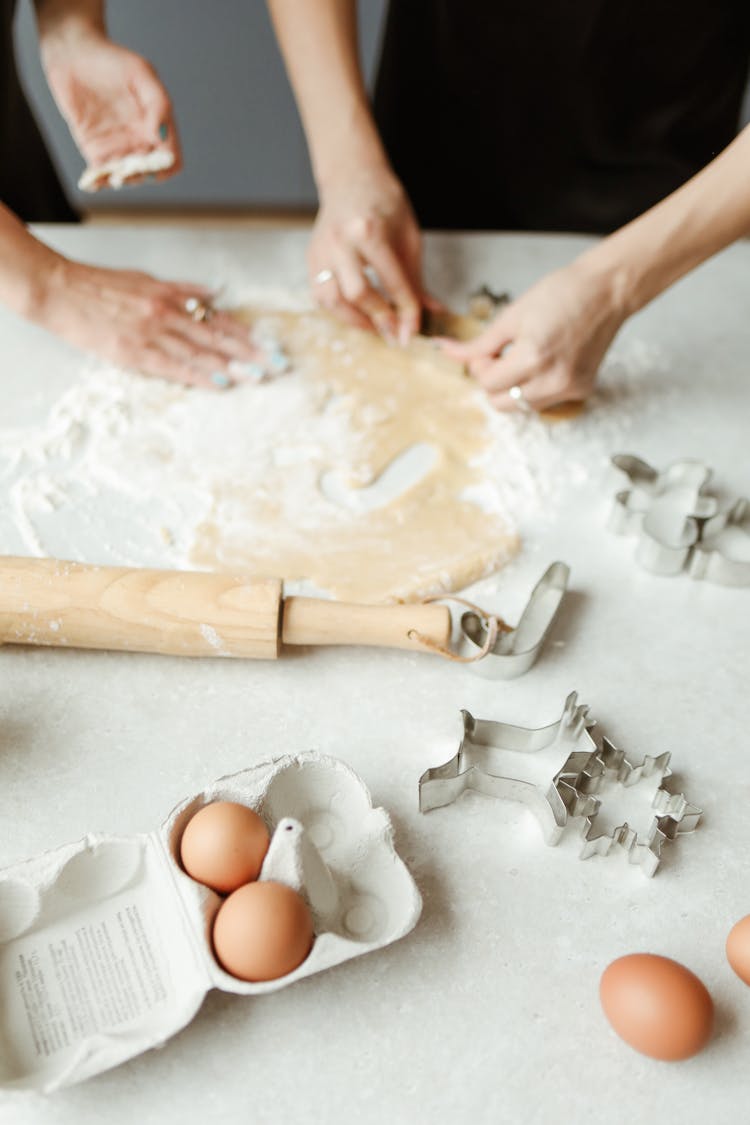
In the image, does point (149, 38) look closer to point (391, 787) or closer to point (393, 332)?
point (393, 332)

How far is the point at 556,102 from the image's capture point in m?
1.53

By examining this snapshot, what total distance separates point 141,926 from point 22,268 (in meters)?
0.87

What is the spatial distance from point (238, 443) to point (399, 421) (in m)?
0.21

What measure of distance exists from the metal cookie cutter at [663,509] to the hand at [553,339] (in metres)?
0.12

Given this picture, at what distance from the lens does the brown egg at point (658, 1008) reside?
28.2 inches

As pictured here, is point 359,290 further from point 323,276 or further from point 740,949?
point 740,949

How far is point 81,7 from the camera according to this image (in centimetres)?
139

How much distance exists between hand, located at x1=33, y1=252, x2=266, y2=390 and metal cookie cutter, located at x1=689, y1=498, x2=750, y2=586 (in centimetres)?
62

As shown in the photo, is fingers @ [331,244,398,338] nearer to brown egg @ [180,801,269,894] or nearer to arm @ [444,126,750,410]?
arm @ [444,126,750,410]

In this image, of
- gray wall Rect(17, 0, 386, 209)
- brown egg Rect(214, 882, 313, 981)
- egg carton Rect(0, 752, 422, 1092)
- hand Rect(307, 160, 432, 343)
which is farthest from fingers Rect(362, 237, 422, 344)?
gray wall Rect(17, 0, 386, 209)

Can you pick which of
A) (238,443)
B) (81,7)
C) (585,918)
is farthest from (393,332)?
(585,918)

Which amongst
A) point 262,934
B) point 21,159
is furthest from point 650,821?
point 21,159

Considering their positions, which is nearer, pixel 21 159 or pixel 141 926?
pixel 141 926

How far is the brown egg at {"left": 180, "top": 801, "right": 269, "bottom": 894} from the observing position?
2.48 feet
